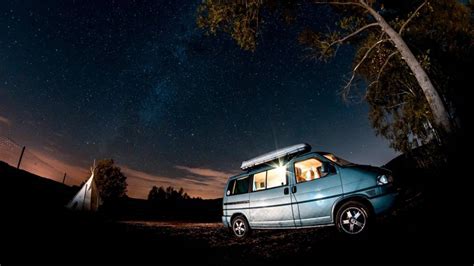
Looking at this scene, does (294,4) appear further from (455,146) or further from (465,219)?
(465,219)

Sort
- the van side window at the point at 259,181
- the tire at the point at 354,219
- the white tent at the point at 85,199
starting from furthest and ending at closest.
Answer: the white tent at the point at 85,199, the van side window at the point at 259,181, the tire at the point at 354,219

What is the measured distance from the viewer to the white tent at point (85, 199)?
57.0 feet

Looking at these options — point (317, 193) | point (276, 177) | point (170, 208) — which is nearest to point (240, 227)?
point (276, 177)

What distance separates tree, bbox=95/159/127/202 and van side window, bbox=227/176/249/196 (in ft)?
153

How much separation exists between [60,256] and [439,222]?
7.84m

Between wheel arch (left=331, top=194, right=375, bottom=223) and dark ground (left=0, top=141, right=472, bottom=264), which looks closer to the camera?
dark ground (left=0, top=141, right=472, bottom=264)

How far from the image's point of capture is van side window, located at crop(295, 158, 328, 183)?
6.85m

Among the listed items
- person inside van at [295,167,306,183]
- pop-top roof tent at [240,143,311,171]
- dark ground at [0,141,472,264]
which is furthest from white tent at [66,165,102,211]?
person inside van at [295,167,306,183]

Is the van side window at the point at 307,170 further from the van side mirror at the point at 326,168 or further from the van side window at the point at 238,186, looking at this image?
the van side window at the point at 238,186

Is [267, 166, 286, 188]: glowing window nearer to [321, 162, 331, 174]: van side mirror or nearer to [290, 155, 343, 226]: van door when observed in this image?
[290, 155, 343, 226]: van door

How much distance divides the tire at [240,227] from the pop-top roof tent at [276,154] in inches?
73.4

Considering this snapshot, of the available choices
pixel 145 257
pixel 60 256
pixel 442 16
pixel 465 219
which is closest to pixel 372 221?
pixel 465 219

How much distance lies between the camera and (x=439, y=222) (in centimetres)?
473

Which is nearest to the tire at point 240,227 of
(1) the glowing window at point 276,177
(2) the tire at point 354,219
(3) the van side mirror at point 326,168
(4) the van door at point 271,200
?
(4) the van door at point 271,200
